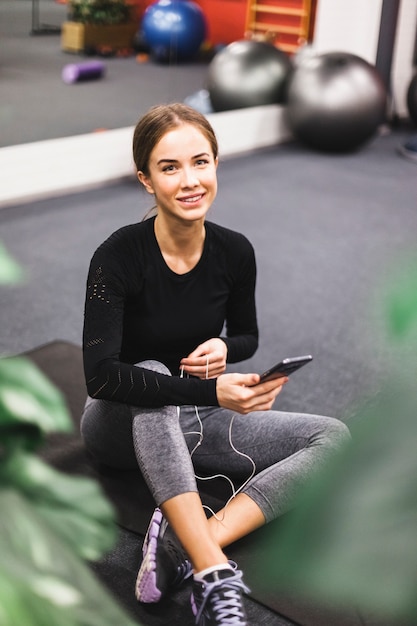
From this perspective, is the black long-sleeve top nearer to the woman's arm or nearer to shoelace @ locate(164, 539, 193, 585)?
the woman's arm

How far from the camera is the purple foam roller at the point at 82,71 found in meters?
4.48

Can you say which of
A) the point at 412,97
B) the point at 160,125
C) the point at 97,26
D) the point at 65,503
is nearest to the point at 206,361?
the point at 160,125

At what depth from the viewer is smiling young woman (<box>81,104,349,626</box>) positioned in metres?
1.56

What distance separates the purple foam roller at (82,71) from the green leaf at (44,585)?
14.5 feet

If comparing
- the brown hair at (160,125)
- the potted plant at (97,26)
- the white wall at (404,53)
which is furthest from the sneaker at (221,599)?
the white wall at (404,53)

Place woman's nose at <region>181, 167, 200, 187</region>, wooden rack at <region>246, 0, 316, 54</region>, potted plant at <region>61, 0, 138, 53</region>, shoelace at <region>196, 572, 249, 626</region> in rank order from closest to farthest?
shoelace at <region>196, 572, 249, 626</region>
woman's nose at <region>181, 167, 200, 187</region>
potted plant at <region>61, 0, 138, 53</region>
wooden rack at <region>246, 0, 316, 54</region>

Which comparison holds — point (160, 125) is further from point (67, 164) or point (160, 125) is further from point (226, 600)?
point (67, 164)

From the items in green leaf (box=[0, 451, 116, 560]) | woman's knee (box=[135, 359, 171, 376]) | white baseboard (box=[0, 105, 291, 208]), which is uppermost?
green leaf (box=[0, 451, 116, 560])

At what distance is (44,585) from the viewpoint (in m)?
0.28

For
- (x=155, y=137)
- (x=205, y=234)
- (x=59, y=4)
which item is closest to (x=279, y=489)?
(x=205, y=234)

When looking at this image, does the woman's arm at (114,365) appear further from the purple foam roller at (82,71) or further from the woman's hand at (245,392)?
the purple foam roller at (82,71)

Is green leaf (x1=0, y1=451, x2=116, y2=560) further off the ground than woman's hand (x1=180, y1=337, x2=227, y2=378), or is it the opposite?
green leaf (x1=0, y1=451, x2=116, y2=560)

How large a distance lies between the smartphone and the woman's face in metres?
0.38

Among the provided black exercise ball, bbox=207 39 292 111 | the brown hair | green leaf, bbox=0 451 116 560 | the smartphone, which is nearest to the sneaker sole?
the smartphone
